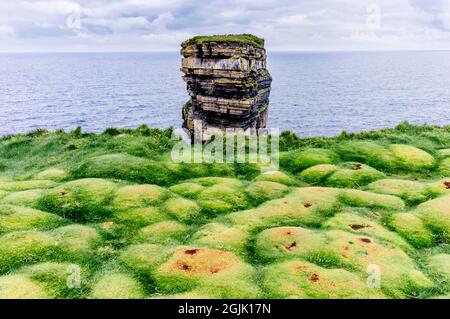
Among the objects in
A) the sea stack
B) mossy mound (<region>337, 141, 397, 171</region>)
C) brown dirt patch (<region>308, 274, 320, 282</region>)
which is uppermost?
the sea stack

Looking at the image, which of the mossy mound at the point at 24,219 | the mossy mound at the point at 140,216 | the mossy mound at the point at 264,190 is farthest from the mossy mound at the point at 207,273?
the mossy mound at the point at 264,190

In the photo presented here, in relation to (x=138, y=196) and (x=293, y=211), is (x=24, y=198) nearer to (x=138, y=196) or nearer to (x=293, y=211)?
(x=138, y=196)

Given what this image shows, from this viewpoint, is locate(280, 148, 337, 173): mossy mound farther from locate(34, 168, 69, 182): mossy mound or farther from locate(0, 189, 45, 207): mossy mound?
locate(0, 189, 45, 207): mossy mound

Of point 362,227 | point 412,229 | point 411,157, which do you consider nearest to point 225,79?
point 411,157

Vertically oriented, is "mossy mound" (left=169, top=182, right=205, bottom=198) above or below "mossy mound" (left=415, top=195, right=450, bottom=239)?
above

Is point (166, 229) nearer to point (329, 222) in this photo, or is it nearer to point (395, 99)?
point (329, 222)

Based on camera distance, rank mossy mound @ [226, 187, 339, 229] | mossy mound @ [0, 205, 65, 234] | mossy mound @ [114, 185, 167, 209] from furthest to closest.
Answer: mossy mound @ [114, 185, 167, 209] < mossy mound @ [226, 187, 339, 229] < mossy mound @ [0, 205, 65, 234]

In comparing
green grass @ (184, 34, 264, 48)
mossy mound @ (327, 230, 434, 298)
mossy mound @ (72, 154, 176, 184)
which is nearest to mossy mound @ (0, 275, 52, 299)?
mossy mound @ (327, 230, 434, 298)

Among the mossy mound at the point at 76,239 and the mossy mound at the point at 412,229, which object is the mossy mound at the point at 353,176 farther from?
the mossy mound at the point at 76,239
